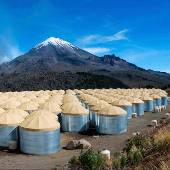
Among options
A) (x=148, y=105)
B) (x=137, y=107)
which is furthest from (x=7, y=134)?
(x=148, y=105)

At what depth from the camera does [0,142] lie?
2997cm

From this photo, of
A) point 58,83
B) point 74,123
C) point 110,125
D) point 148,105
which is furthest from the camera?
point 58,83

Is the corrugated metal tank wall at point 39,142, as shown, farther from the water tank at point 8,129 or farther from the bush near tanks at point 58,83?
the bush near tanks at point 58,83

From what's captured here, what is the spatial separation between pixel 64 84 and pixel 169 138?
13370 centimetres

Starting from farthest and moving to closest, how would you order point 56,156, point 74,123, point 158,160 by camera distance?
point 74,123 → point 56,156 → point 158,160

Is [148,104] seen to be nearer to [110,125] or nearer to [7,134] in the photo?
[110,125]

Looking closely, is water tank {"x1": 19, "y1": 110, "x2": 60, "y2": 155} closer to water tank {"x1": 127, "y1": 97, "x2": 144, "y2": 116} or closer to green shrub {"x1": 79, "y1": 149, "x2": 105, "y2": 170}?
green shrub {"x1": 79, "y1": 149, "x2": 105, "y2": 170}

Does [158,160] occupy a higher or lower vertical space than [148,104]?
lower

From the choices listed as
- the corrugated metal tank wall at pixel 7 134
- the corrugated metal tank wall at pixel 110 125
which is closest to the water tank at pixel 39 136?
the corrugated metal tank wall at pixel 7 134

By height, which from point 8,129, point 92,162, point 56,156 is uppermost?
point 8,129

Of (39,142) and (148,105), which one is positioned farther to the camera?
(148,105)

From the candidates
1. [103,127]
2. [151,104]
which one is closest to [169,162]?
[103,127]

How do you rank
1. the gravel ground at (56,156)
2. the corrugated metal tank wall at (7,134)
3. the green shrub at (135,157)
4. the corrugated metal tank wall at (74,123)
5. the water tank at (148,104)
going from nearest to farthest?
the green shrub at (135,157) → the gravel ground at (56,156) → the corrugated metal tank wall at (7,134) → the corrugated metal tank wall at (74,123) → the water tank at (148,104)

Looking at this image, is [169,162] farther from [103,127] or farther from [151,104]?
[151,104]
